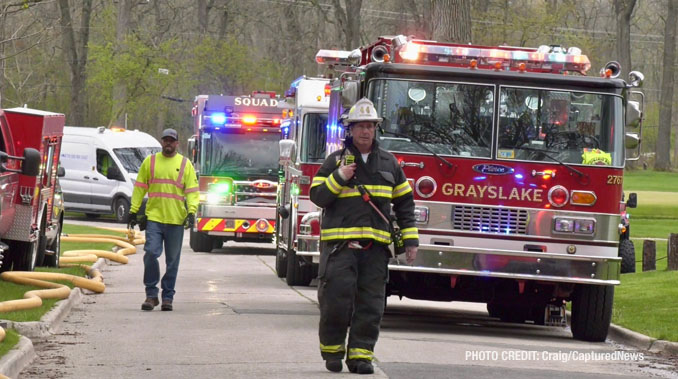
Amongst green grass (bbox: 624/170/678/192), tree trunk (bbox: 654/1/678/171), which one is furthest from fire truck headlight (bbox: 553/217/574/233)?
tree trunk (bbox: 654/1/678/171)

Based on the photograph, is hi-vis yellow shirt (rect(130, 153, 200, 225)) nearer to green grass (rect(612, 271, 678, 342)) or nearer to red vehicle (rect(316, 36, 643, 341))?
red vehicle (rect(316, 36, 643, 341))

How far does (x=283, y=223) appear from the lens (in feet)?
63.2

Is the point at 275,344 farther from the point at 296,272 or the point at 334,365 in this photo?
the point at 296,272

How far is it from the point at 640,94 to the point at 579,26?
61255 mm

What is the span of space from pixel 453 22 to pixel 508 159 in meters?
11.1

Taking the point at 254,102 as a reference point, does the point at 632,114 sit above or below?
below

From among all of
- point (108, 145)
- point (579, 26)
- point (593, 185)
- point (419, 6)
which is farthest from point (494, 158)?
point (579, 26)

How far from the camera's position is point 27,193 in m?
16.2

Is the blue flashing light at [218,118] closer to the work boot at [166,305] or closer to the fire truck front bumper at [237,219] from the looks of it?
the fire truck front bumper at [237,219]

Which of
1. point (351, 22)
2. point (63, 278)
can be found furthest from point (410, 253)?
point (351, 22)

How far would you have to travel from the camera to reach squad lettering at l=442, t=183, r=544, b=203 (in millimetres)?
12336

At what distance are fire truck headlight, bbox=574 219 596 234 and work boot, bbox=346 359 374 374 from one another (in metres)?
3.72

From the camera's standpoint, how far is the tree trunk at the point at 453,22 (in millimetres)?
23141

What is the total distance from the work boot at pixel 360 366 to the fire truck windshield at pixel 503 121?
345 centimetres
